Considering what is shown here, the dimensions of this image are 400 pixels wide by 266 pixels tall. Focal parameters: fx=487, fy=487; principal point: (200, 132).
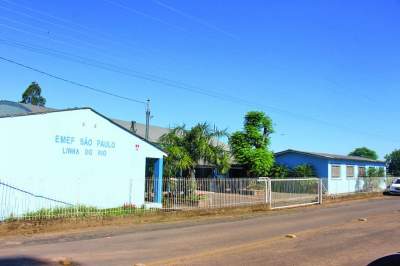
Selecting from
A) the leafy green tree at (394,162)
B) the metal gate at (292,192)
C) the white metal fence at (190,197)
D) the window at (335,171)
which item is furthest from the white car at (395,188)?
the leafy green tree at (394,162)

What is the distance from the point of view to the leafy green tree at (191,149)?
1126 inches

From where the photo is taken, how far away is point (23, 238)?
1512cm

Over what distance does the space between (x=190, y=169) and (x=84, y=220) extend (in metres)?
11.8

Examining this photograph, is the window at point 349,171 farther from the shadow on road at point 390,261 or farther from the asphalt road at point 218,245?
the shadow on road at point 390,261

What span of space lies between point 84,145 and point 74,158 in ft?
2.79

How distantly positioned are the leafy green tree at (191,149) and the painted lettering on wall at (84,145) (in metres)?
5.33

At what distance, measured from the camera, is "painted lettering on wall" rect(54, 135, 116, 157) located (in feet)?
71.3

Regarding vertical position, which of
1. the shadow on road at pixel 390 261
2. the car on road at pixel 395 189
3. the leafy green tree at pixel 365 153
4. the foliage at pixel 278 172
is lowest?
the car on road at pixel 395 189

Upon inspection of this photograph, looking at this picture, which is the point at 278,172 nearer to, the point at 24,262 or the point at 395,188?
the point at 395,188

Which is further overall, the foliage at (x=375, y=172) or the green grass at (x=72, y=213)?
the foliage at (x=375, y=172)

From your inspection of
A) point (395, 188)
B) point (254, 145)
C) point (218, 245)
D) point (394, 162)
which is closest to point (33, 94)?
point (254, 145)

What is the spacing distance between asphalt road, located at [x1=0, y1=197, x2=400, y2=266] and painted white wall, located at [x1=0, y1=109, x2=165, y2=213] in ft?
13.7

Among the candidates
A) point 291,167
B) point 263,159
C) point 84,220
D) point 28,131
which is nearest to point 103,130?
point 28,131

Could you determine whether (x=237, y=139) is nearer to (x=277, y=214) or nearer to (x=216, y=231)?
(x=277, y=214)
